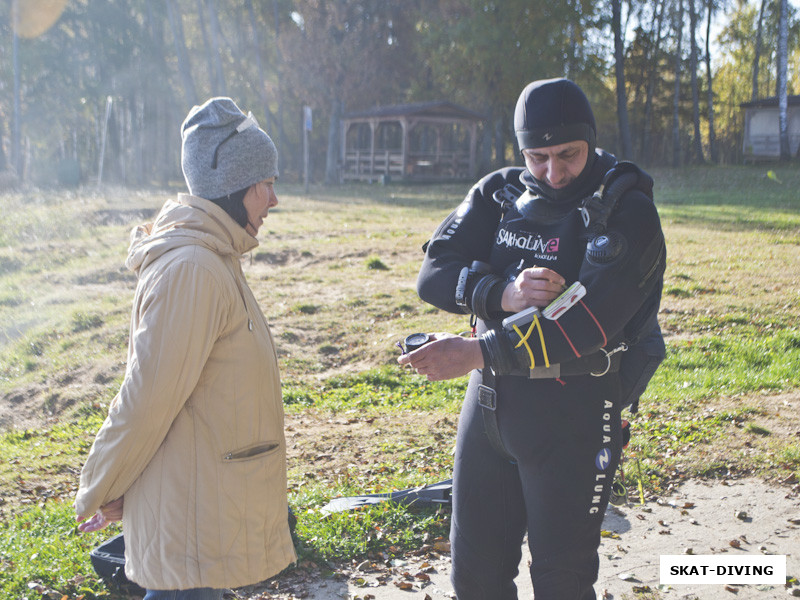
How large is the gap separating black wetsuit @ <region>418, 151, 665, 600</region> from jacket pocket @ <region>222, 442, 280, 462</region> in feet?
2.37

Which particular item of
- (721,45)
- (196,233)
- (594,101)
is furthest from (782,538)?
(721,45)

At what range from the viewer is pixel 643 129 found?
143 ft

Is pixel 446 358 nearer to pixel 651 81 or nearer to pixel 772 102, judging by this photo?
pixel 772 102

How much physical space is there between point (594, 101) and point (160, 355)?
4150 centimetres

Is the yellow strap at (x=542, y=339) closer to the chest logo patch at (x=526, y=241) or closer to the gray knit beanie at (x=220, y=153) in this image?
the chest logo patch at (x=526, y=241)

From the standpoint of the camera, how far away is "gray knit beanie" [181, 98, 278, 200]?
2.58 meters

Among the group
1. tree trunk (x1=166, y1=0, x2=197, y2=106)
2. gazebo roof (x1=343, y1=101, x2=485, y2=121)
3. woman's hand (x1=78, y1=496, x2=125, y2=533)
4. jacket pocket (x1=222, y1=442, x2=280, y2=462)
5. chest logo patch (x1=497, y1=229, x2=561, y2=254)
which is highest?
tree trunk (x1=166, y1=0, x2=197, y2=106)

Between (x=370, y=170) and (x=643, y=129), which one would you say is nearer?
(x=370, y=170)

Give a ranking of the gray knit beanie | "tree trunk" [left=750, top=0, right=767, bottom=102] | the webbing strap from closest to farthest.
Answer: the gray knit beanie < the webbing strap < "tree trunk" [left=750, top=0, right=767, bottom=102]

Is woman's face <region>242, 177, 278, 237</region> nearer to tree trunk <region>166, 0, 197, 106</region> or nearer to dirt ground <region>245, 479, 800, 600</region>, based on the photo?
dirt ground <region>245, 479, 800, 600</region>

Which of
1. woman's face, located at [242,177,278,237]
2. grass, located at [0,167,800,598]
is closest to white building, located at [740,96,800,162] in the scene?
grass, located at [0,167,800,598]

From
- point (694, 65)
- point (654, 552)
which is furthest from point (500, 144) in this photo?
point (654, 552)

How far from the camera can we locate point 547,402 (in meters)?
2.60

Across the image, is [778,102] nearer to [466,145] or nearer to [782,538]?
[466,145]
